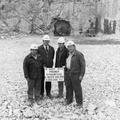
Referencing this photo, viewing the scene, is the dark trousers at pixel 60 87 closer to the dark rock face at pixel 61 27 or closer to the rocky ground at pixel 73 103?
the rocky ground at pixel 73 103

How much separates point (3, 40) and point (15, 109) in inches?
496

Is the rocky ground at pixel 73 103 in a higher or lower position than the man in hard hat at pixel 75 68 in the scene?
lower

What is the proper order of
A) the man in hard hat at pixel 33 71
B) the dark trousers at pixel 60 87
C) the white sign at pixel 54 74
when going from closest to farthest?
the man in hard hat at pixel 33 71 → the white sign at pixel 54 74 → the dark trousers at pixel 60 87

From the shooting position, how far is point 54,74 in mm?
6879

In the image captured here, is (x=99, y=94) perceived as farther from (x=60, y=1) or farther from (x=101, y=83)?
(x=60, y=1)

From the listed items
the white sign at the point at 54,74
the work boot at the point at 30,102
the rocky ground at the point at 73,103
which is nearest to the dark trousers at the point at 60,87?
the rocky ground at the point at 73,103

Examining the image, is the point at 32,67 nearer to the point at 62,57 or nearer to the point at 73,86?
the point at 62,57

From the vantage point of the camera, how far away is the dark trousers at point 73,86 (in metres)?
6.47

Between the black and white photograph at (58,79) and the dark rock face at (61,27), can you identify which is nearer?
the black and white photograph at (58,79)

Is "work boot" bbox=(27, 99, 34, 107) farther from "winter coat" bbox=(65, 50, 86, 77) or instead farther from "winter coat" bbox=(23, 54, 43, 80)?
"winter coat" bbox=(65, 50, 86, 77)

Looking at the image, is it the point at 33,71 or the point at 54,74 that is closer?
the point at 33,71

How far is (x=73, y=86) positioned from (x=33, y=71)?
108 centimetres

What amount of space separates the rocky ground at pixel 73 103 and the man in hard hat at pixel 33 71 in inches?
12.7

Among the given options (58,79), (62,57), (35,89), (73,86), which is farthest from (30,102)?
(62,57)
